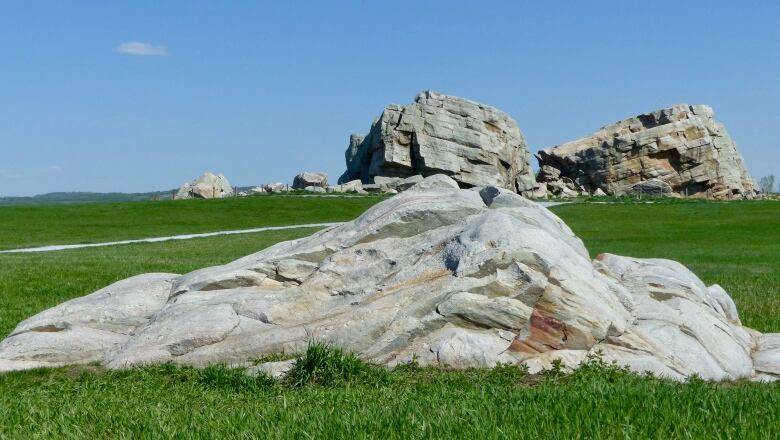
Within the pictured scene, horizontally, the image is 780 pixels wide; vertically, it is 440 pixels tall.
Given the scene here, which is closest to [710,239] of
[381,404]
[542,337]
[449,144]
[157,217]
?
[542,337]

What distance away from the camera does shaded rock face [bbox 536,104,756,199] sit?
89.6 m

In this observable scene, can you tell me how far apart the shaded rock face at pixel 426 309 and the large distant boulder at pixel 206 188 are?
69.4 meters

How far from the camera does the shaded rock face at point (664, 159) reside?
89.6 metres

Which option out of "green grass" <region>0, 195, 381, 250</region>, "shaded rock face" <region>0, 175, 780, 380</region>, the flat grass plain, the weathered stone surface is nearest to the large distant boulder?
"green grass" <region>0, 195, 381, 250</region>

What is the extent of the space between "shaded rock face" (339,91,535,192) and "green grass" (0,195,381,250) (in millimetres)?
14853

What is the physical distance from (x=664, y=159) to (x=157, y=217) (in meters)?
56.3

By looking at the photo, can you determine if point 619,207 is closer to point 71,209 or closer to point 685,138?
point 685,138

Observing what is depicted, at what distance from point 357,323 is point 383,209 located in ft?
11.8

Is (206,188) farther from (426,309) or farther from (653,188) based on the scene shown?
(426,309)

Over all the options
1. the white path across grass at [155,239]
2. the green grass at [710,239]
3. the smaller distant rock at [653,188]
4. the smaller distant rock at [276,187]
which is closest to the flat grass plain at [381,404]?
the green grass at [710,239]

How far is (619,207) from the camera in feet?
211

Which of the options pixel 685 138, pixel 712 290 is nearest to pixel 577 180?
pixel 685 138

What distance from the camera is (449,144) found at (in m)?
83.4

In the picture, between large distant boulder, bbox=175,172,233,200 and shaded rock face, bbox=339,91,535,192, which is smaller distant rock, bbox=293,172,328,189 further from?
large distant boulder, bbox=175,172,233,200
